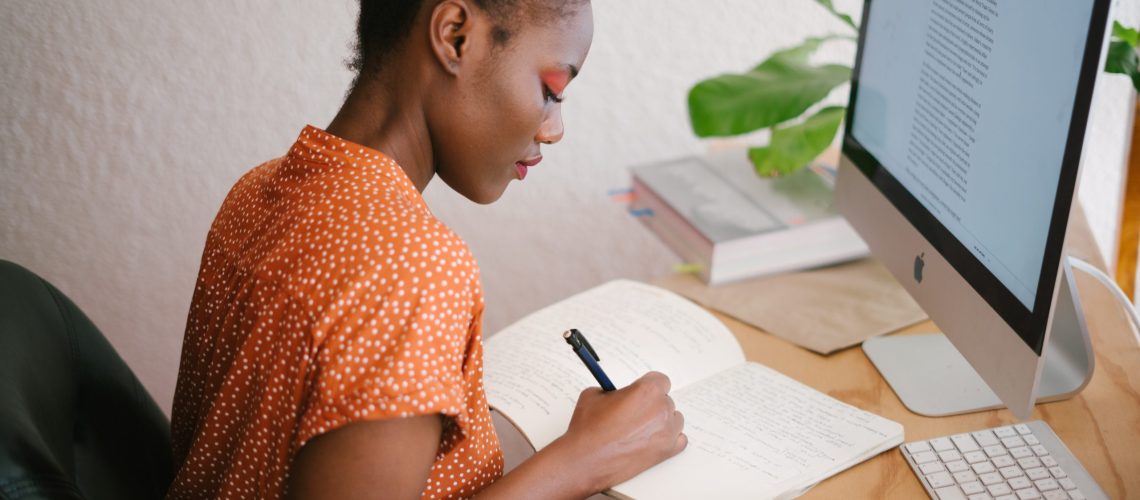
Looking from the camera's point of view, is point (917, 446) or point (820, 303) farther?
point (820, 303)

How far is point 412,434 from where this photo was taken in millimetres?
632

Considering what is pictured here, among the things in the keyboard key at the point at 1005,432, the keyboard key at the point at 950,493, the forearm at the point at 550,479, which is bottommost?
the forearm at the point at 550,479

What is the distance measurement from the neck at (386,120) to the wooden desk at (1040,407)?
426 millimetres

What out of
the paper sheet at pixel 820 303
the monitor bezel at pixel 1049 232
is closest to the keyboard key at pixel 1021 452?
the monitor bezel at pixel 1049 232

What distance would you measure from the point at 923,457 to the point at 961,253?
18cm

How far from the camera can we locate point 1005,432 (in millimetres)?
828

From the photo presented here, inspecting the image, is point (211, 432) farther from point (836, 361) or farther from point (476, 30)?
point (836, 361)

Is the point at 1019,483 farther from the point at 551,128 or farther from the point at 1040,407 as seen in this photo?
the point at 551,128

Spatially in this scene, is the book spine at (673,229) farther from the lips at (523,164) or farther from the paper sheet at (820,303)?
the lips at (523,164)

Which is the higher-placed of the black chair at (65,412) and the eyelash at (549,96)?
the eyelash at (549,96)

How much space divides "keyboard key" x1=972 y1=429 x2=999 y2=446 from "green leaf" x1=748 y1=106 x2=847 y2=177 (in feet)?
1.46

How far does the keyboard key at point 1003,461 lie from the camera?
2.58ft

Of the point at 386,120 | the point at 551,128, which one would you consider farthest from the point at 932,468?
the point at 386,120

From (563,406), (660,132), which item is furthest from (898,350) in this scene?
(660,132)
